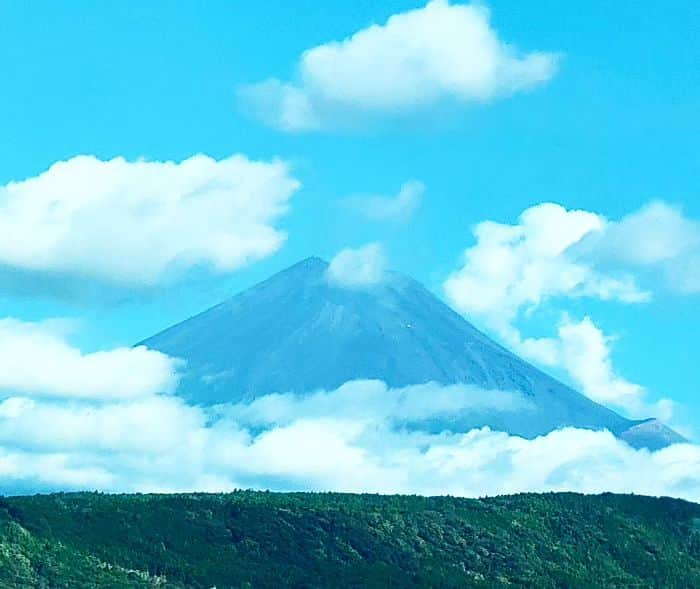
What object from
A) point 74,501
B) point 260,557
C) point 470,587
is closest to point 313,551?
point 260,557

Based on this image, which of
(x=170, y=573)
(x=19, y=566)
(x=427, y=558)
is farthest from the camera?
(x=427, y=558)

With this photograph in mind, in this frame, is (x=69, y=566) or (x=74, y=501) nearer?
(x=69, y=566)

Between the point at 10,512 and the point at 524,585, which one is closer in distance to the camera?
the point at 10,512

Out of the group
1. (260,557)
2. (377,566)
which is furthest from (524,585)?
(260,557)

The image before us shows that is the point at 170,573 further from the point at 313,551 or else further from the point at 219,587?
the point at 313,551

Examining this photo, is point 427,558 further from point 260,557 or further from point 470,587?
point 260,557

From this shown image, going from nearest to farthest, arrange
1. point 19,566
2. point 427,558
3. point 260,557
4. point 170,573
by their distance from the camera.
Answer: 1. point 19,566
2. point 170,573
3. point 260,557
4. point 427,558

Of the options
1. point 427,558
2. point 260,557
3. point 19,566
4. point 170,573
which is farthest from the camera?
point 427,558
